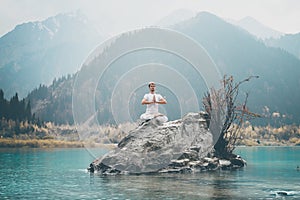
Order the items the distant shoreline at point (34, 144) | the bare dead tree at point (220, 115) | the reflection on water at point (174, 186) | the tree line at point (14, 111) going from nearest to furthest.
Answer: the reflection on water at point (174, 186) → the bare dead tree at point (220, 115) → the distant shoreline at point (34, 144) → the tree line at point (14, 111)

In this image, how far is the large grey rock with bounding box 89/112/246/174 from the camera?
24562 mm

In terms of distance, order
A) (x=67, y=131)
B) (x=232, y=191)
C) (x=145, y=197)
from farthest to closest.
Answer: (x=67, y=131)
(x=232, y=191)
(x=145, y=197)

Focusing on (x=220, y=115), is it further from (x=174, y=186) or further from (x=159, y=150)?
(x=174, y=186)

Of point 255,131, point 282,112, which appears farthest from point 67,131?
point 282,112

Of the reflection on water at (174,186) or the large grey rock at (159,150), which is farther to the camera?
the large grey rock at (159,150)

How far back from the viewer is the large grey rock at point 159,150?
24562mm

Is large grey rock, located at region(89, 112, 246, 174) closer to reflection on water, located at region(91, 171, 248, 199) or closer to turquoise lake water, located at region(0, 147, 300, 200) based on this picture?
turquoise lake water, located at region(0, 147, 300, 200)

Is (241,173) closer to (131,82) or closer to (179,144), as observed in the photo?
(179,144)

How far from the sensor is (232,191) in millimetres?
18625

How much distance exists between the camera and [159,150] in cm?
2459

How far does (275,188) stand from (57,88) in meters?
162

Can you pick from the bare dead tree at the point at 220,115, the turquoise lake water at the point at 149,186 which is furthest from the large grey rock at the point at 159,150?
the bare dead tree at the point at 220,115

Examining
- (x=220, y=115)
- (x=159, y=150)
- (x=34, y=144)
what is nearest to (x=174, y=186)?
(x=159, y=150)

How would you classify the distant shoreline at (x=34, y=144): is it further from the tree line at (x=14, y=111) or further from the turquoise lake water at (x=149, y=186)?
the turquoise lake water at (x=149, y=186)
